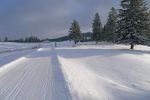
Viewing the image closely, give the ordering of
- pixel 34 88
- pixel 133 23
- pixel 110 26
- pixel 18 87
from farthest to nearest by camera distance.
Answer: pixel 110 26 → pixel 133 23 → pixel 18 87 → pixel 34 88

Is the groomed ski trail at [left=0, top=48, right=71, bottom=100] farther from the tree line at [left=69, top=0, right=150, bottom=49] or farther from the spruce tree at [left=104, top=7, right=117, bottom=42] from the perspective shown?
the spruce tree at [left=104, top=7, right=117, bottom=42]

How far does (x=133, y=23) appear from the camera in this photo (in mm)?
38375

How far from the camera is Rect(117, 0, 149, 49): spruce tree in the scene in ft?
125

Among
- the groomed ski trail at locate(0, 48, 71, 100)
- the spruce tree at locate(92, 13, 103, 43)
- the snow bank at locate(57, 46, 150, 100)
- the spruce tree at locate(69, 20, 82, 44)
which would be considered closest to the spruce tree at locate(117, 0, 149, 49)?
the snow bank at locate(57, 46, 150, 100)

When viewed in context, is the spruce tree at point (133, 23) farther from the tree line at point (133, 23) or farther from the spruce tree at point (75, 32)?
the spruce tree at point (75, 32)

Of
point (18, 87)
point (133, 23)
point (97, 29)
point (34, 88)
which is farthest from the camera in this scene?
point (97, 29)

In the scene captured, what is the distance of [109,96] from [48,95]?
9.96 ft

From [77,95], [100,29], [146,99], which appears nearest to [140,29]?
[146,99]

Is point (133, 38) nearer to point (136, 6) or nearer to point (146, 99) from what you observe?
point (136, 6)

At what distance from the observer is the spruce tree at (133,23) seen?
37969 mm

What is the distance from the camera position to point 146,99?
11984mm

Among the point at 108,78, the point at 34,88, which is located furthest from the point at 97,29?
the point at 34,88

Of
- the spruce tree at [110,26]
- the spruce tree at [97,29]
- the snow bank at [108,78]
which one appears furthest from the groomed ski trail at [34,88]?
the spruce tree at [97,29]

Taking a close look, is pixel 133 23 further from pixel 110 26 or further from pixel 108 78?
pixel 110 26
